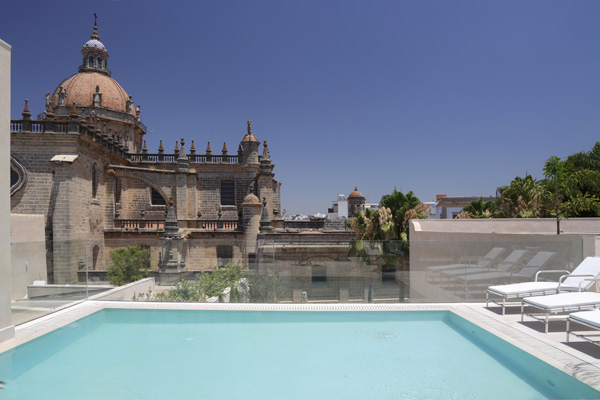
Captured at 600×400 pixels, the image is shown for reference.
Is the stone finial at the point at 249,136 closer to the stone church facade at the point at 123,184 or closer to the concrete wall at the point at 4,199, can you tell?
the stone church facade at the point at 123,184

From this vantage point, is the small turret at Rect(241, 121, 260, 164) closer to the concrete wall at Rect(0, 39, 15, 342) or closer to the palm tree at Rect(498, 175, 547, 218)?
the palm tree at Rect(498, 175, 547, 218)

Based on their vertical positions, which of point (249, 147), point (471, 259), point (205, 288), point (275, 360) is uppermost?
point (249, 147)

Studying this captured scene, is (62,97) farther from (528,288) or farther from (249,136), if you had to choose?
(528,288)

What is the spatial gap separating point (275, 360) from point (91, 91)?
28802 mm

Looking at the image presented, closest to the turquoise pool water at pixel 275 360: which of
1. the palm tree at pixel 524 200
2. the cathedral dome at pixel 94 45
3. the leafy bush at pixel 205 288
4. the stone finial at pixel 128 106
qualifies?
the leafy bush at pixel 205 288

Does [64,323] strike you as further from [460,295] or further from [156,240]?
[156,240]

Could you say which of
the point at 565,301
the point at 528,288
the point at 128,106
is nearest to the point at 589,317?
the point at 565,301

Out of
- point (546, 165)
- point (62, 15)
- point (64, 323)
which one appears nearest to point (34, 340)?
point (64, 323)

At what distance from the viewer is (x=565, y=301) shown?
179 inches

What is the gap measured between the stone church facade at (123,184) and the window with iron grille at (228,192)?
0.07 m

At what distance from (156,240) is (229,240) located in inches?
167

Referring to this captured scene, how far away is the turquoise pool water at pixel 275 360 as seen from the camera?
3.60 meters

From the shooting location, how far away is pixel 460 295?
680 cm

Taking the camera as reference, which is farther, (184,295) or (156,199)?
(156,199)
